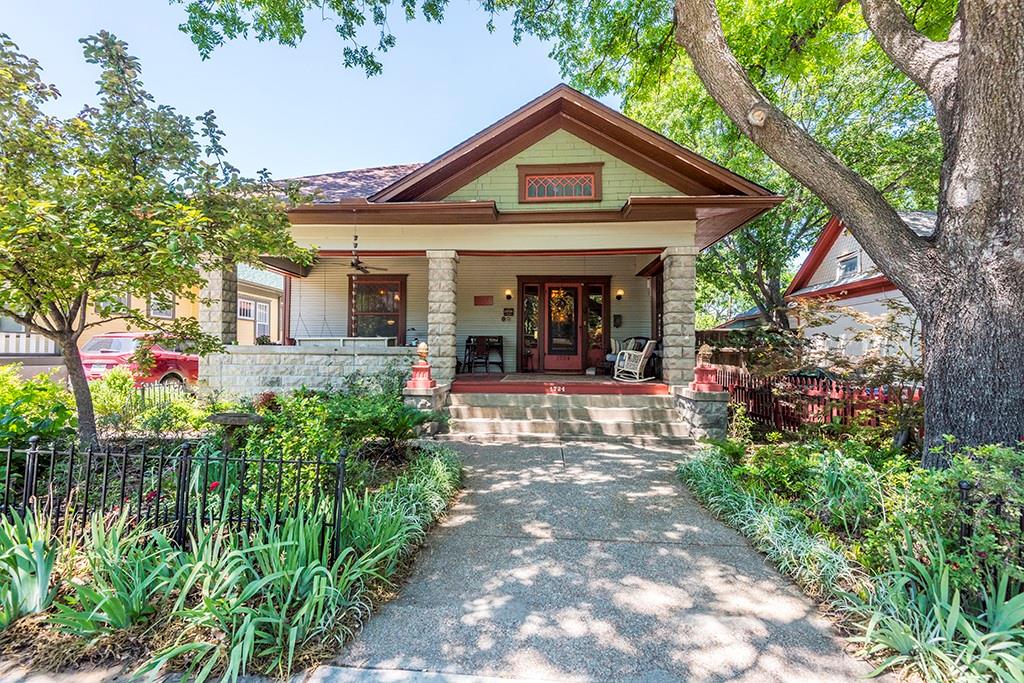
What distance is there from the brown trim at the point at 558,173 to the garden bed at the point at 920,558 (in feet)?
20.8


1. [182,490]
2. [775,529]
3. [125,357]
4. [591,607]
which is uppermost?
[125,357]

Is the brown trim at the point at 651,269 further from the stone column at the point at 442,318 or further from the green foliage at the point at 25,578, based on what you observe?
the green foliage at the point at 25,578

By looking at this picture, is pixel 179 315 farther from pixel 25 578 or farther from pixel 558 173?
pixel 25 578

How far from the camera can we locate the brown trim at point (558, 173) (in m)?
8.59

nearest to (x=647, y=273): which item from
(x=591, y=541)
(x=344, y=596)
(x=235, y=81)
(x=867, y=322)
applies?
(x=867, y=322)

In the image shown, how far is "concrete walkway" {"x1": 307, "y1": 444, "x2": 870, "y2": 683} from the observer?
222 cm

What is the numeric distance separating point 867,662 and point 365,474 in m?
3.99

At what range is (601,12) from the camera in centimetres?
796

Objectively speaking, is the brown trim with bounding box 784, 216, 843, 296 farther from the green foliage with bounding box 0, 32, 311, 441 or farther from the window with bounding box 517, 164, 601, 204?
the green foliage with bounding box 0, 32, 311, 441

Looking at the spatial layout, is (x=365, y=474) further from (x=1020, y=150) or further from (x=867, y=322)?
(x=867, y=322)

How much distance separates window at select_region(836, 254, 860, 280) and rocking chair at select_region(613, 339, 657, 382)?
10.4 meters

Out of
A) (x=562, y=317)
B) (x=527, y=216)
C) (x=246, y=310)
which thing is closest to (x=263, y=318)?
(x=246, y=310)

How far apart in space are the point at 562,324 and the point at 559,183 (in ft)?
13.5

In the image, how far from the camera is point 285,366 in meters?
8.49
